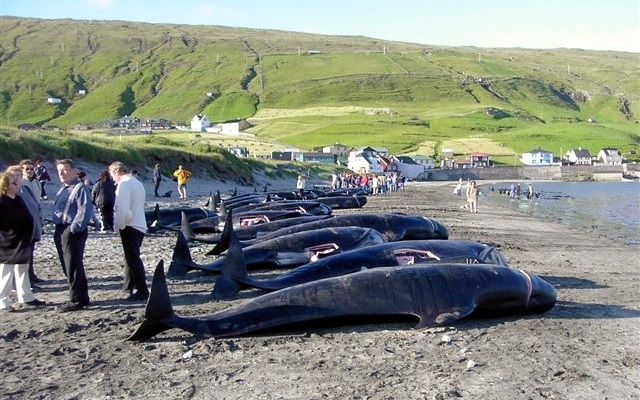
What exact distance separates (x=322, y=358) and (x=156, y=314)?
2.04m

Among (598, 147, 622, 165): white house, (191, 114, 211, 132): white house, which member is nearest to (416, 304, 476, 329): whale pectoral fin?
(598, 147, 622, 165): white house

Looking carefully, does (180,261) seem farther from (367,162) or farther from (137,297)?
(367,162)

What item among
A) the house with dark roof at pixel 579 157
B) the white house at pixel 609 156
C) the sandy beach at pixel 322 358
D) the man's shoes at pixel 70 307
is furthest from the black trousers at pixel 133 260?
the white house at pixel 609 156

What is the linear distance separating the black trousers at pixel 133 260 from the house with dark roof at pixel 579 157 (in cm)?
14339

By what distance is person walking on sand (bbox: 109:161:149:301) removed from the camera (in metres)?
10.0

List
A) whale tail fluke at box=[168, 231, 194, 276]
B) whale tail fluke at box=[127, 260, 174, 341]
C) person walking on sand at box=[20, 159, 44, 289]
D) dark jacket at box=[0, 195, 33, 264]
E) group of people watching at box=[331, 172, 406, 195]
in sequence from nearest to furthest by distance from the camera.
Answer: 1. whale tail fluke at box=[127, 260, 174, 341]
2. dark jacket at box=[0, 195, 33, 264]
3. person walking on sand at box=[20, 159, 44, 289]
4. whale tail fluke at box=[168, 231, 194, 276]
5. group of people watching at box=[331, 172, 406, 195]

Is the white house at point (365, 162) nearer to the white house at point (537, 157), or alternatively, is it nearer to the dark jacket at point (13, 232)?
the white house at point (537, 157)

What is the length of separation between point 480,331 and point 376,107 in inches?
7336

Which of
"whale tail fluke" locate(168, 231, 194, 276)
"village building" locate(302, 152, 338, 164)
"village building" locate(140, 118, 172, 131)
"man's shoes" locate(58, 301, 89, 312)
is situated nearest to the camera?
"man's shoes" locate(58, 301, 89, 312)

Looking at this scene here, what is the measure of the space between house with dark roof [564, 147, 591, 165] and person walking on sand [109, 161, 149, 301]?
14341cm

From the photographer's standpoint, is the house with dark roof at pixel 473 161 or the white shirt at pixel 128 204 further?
the house with dark roof at pixel 473 161

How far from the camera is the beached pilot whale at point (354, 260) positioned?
32.9 feet

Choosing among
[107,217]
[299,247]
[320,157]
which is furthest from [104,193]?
[320,157]

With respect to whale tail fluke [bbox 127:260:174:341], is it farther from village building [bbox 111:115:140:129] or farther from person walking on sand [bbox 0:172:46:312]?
village building [bbox 111:115:140:129]
